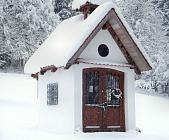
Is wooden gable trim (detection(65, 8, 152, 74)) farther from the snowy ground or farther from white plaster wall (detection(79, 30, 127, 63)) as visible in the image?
the snowy ground

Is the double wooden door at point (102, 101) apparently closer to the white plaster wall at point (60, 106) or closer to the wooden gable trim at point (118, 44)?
the white plaster wall at point (60, 106)

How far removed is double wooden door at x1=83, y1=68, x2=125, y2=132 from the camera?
16859mm

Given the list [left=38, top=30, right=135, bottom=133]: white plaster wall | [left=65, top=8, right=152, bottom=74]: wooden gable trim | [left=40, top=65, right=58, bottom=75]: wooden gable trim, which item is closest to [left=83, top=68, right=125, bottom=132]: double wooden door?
[left=38, top=30, right=135, bottom=133]: white plaster wall

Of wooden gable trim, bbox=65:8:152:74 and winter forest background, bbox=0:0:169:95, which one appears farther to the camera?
winter forest background, bbox=0:0:169:95

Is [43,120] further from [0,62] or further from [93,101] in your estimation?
[0,62]

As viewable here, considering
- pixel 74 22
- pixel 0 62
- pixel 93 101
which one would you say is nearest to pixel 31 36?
pixel 0 62

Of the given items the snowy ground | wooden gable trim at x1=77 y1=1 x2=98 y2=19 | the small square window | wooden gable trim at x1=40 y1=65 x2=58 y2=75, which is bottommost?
the snowy ground

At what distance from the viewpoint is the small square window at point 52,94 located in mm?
17641

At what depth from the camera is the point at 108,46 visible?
58.2 ft

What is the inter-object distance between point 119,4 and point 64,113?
25.6 meters

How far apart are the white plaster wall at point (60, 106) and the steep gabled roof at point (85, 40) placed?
25.8 inches

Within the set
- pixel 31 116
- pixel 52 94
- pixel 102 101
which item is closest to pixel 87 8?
pixel 52 94

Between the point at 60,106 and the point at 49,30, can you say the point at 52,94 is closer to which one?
the point at 60,106

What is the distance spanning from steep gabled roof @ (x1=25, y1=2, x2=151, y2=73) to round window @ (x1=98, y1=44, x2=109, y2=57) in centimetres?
58
